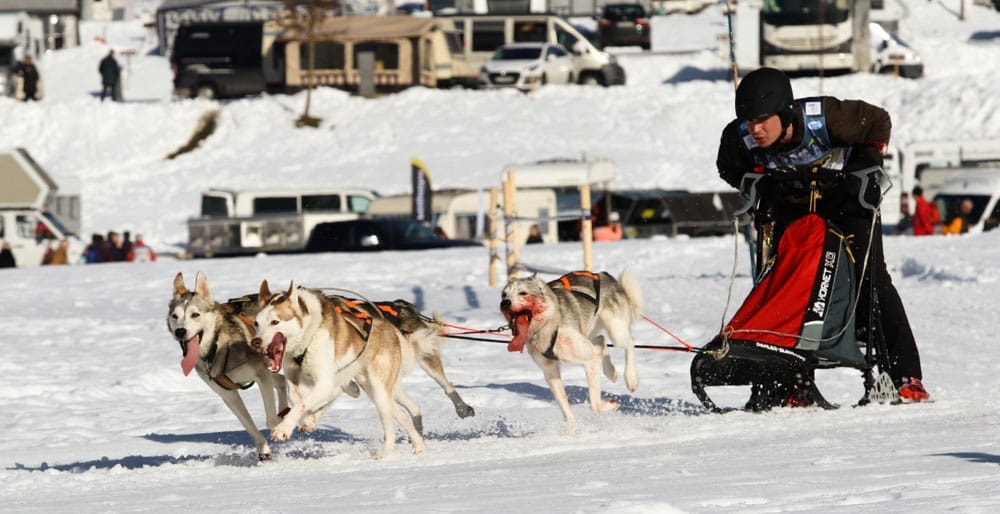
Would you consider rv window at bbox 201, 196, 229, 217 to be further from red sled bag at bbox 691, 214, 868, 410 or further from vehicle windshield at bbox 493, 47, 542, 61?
red sled bag at bbox 691, 214, 868, 410

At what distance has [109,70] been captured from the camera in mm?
37156

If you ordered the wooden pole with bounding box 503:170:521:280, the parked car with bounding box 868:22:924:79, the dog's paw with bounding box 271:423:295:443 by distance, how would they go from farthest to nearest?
the parked car with bounding box 868:22:924:79, the wooden pole with bounding box 503:170:521:280, the dog's paw with bounding box 271:423:295:443

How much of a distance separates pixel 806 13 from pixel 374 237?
15.6 metres

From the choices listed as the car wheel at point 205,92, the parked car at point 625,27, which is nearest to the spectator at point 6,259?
the car wheel at point 205,92

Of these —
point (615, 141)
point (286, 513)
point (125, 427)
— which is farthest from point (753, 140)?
point (615, 141)

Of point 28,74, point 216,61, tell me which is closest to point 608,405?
point 216,61

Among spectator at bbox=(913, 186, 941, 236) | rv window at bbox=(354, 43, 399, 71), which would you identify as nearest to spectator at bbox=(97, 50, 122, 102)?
rv window at bbox=(354, 43, 399, 71)

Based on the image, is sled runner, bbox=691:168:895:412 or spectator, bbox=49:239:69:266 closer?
sled runner, bbox=691:168:895:412

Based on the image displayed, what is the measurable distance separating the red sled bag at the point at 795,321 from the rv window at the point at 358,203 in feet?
61.6

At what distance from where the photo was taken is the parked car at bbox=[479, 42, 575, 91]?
114ft

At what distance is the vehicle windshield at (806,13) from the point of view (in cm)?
3288

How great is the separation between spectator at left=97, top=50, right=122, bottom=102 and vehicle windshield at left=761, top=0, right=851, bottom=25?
647 inches

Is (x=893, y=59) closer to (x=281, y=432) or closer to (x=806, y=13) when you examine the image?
(x=806, y=13)

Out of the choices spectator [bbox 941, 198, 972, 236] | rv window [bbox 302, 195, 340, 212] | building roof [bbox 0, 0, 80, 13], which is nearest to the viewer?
spectator [bbox 941, 198, 972, 236]
